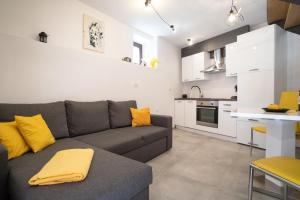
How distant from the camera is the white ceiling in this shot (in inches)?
107

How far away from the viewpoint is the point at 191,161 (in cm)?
236

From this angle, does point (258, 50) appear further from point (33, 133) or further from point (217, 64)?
Result: point (33, 133)

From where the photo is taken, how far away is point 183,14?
10.1ft

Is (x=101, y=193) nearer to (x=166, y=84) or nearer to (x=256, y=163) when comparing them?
(x=256, y=163)

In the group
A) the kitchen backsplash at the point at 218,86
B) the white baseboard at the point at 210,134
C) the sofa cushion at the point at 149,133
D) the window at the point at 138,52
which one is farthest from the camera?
the window at the point at 138,52

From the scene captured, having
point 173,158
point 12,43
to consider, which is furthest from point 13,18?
point 173,158

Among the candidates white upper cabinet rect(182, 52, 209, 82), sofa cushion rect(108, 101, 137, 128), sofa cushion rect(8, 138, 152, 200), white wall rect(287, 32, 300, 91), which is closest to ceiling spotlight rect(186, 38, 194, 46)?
white upper cabinet rect(182, 52, 209, 82)

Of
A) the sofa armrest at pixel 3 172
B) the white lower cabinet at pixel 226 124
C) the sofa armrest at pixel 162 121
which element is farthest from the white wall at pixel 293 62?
the sofa armrest at pixel 3 172

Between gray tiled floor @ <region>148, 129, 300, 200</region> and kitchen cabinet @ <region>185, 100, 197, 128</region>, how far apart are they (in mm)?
1186

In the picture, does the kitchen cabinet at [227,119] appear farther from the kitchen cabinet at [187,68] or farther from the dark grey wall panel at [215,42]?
the dark grey wall panel at [215,42]

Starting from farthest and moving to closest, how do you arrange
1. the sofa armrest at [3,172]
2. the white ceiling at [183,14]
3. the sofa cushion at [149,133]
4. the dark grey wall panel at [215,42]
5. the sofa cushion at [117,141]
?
the dark grey wall panel at [215,42], the white ceiling at [183,14], the sofa cushion at [149,133], the sofa cushion at [117,141], the sofa armrest at [3,172]

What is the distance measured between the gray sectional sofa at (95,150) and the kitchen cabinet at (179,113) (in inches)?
72.0

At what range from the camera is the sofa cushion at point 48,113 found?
1600mm

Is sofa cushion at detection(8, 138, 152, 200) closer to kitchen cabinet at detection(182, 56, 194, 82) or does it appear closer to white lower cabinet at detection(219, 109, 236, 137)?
white lower cabinet at detection(219, 109, 236, 137)
